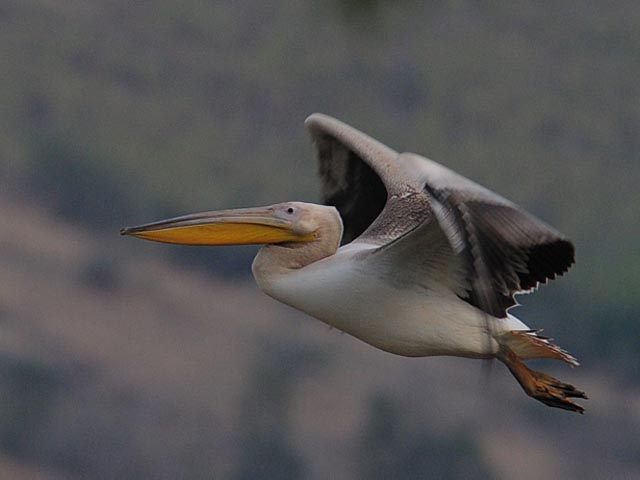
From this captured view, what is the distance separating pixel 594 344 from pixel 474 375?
5.89 m

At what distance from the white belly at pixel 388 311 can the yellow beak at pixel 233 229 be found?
20 centimetres

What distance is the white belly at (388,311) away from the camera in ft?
22.4

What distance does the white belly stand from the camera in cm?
684

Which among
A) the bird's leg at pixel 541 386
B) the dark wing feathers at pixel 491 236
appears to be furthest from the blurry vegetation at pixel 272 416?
the dark wing feathers at pixel 491 236

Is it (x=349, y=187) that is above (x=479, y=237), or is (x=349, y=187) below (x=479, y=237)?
below

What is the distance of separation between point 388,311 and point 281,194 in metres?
30.7

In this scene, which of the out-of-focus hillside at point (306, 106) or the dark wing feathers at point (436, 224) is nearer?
the dark wing feathers at point (436, 224)

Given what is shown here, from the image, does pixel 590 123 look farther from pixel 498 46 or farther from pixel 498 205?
pixel 498 205

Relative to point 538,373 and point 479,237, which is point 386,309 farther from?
point 479,237

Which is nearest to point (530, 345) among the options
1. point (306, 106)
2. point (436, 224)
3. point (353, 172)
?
point (436, 224)

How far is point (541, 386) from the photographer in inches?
279

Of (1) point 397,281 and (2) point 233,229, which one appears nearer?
(1) point 397,281

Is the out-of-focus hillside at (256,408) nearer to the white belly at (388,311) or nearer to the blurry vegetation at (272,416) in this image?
the blurry vegetation at (272,416)

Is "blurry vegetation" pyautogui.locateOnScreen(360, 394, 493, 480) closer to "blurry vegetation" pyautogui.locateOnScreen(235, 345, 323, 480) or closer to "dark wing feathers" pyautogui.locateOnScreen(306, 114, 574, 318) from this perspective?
"blurry vegetation" pyautogui.locateOnScreen(235, 345, 323, 480)
